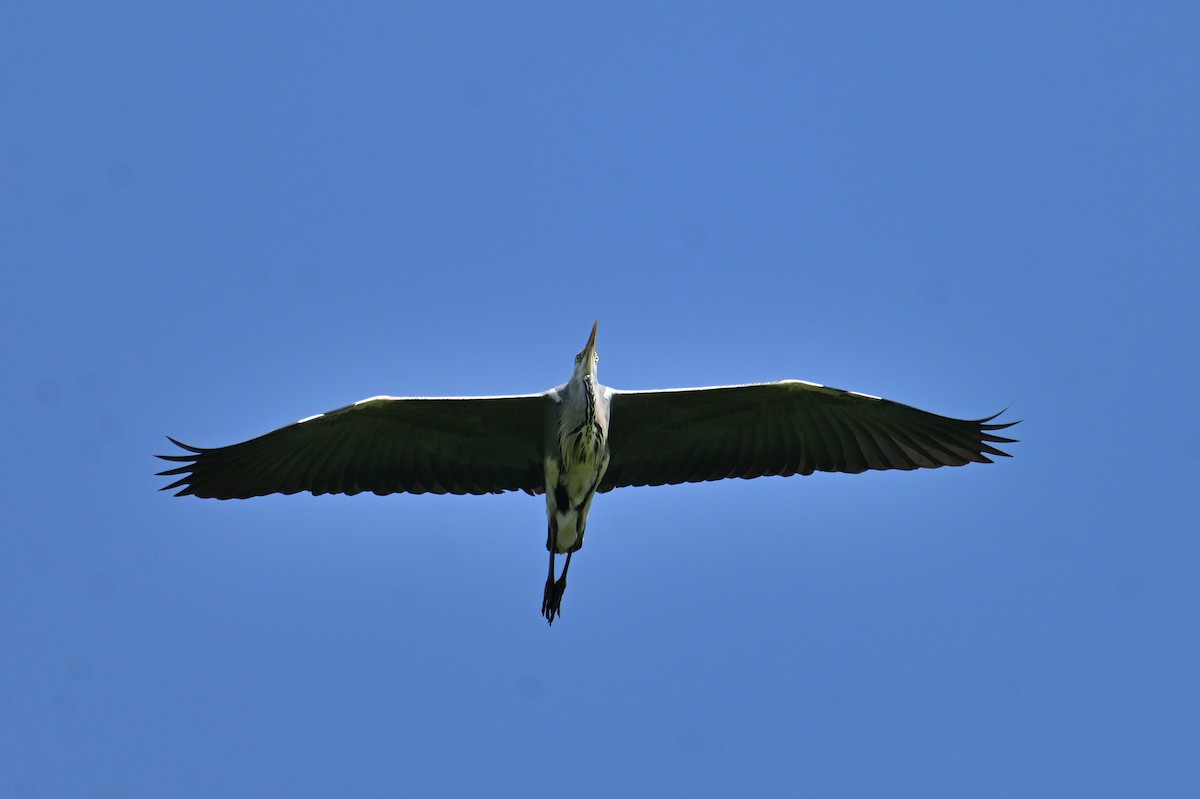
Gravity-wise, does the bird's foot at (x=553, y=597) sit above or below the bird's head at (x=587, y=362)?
below

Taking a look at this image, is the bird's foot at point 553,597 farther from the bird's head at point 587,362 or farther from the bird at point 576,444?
the bird's head at point 587,362

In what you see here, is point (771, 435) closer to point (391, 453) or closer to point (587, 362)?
point (587, 362)

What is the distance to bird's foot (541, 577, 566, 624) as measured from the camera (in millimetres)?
14195

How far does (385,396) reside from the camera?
1353 centimetres

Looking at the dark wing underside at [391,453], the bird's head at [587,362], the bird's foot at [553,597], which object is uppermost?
the bird's head at [587,362]

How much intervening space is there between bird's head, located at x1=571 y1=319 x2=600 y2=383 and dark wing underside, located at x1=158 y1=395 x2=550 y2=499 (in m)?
0.41

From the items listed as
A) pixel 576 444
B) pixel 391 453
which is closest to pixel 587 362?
pixel 576 444

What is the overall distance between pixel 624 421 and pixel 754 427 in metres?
1.24

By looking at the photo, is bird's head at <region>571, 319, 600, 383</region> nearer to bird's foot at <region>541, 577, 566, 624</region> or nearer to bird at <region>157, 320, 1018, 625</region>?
bird at <region>157, 320, 1018, 625</region>

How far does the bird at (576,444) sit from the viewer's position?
45.3 ft

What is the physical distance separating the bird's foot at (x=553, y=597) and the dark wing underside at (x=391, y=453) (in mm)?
929

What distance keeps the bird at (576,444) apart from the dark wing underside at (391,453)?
1cm

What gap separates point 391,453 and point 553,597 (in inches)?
80.3

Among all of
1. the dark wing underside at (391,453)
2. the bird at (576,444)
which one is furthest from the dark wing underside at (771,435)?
the dark wing underside at (391,453)
